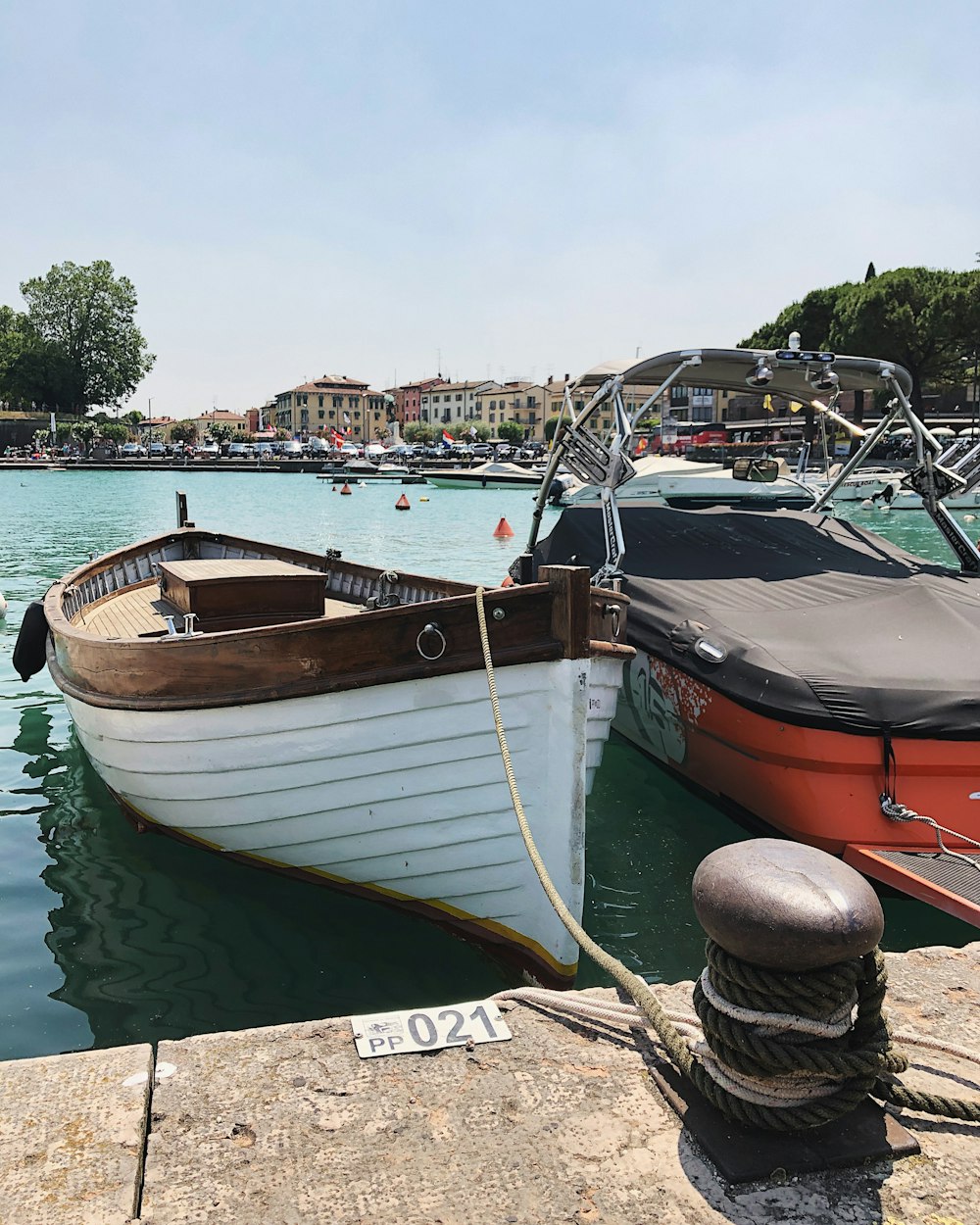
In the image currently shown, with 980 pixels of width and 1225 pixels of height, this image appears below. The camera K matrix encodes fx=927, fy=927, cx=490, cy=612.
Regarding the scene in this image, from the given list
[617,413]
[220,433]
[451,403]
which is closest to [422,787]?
[617,413]

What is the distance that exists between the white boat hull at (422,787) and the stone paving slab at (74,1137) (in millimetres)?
1992

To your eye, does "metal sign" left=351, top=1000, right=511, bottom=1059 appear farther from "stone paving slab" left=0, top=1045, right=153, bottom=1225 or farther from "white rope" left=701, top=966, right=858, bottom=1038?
"white rope" left=701, top=966, right=858, bottom=1038

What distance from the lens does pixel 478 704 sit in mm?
4477

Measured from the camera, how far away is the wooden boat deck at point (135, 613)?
7.50 metres

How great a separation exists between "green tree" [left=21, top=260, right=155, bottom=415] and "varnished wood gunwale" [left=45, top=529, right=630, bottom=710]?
100711 millimetres

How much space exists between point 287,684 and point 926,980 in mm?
3068

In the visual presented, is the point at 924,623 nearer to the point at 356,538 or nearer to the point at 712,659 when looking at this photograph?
the point at 712,659

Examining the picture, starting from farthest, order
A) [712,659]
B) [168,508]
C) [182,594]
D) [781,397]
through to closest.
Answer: [168,508] < [781,397] < [182,594] < [712,659]

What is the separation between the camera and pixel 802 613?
6.50 meters

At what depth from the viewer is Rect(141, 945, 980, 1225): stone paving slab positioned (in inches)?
88.0

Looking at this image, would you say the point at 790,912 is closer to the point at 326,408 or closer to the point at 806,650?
the point at 806,650

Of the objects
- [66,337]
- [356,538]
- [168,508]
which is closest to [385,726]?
[356,538]

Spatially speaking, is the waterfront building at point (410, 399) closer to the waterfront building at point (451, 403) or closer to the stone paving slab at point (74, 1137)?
the waterfront building at point (451, 403)

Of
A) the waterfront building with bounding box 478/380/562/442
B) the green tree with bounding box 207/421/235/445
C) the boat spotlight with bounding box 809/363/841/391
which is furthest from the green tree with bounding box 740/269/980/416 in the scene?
the green tree with bounding box 207/421/235/445
